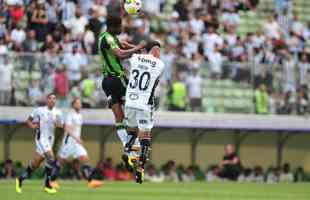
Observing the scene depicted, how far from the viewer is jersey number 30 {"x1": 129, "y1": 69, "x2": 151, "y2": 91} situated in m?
21.0

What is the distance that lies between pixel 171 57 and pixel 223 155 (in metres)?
5.50

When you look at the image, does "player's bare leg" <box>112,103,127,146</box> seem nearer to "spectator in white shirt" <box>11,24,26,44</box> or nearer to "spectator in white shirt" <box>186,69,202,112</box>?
"spectator in white shirt" <box>186,69,202,112</box>

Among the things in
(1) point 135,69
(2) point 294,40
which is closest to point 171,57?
(2) point 294,40

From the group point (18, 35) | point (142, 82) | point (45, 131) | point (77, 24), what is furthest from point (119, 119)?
point (77, 24)

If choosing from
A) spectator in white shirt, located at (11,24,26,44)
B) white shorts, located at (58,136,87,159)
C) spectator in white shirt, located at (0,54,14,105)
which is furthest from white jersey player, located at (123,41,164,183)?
spectator in white shirt, located at (11,24,26,44)

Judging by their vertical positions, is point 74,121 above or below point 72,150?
above

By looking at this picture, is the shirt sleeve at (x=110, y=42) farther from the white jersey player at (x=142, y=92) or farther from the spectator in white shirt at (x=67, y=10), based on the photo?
the spectator in white shirt at (x=67, y=10)

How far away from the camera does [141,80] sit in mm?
20969

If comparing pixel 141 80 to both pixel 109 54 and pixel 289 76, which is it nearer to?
pixel 109 54

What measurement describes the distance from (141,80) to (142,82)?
0.04 metres

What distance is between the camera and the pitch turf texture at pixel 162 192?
22984 millimetres

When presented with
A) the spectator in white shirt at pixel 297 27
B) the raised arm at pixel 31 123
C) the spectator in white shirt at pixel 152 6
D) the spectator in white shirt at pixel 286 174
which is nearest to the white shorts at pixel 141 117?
the raised arm at pixel 31 123

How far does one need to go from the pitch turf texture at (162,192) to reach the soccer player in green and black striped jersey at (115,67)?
194 cm

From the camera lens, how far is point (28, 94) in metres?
32.3
